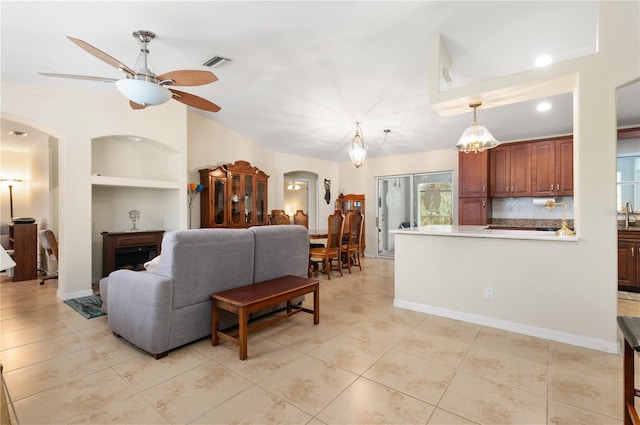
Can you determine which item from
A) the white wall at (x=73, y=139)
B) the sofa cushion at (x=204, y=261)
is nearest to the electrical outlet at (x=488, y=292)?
the sofa cushion at (x=204, y=261)

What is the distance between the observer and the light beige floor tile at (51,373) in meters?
1.96

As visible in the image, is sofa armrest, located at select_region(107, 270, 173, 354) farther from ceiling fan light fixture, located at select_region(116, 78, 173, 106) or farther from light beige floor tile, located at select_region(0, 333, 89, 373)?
ceiling fan light fixture, located at select_region(116, 78, 173, 106)

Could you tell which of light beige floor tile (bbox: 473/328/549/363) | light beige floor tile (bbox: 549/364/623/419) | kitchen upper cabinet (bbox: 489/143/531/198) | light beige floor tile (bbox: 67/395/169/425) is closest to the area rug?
light beige floor tile (bbox: 67/395/169/425)

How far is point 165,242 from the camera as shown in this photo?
241cm

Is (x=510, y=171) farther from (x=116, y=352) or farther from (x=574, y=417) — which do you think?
(x=116, y=352)

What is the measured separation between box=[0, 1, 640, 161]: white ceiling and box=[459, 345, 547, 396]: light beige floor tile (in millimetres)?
3007

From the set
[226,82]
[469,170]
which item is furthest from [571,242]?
[226,82]

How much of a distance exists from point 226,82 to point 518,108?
441cm

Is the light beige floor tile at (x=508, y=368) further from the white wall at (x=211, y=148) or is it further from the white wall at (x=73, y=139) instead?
the white wall at (x=211, y=148)

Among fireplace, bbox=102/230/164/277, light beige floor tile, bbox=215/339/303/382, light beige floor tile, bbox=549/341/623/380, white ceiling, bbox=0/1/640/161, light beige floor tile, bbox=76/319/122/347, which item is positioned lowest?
light beige floor tile, bbox=549/341/623/380

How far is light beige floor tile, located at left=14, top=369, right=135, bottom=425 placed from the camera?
1.68 metres

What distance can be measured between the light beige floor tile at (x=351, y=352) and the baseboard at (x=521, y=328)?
40.1 inches

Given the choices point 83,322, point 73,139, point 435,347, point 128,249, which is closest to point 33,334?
point 83,322

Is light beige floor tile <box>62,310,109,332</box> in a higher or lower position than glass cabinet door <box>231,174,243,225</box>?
lower
